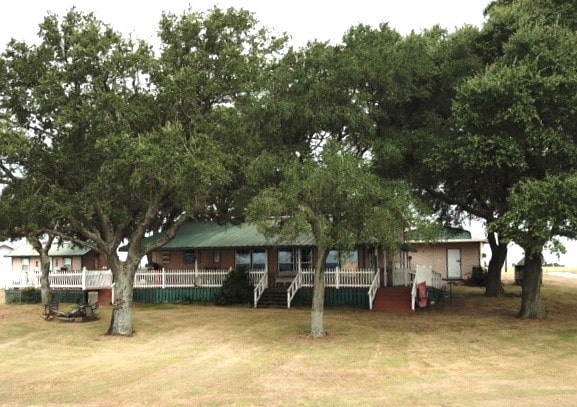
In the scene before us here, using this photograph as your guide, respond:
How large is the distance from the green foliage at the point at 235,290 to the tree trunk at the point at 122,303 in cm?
967

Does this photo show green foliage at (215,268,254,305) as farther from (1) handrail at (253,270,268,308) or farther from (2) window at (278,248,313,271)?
(2) window at (278,248,313,271)

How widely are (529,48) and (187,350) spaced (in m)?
16.0

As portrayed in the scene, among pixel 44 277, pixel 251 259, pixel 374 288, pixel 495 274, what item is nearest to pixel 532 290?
pixel 374 288

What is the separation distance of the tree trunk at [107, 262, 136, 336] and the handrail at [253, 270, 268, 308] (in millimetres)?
9382

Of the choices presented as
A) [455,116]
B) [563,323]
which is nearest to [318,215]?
[455,116]

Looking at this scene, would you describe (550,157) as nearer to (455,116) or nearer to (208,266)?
A: (455,116)

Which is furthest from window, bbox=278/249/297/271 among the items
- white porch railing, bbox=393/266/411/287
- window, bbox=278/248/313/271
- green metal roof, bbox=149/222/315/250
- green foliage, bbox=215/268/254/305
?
white porch railing, bbox=393/266/411/287

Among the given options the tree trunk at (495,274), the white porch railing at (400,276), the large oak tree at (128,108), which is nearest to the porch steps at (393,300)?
the white porch railing at (400,276)

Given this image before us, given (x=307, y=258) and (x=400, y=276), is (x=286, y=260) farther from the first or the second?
(x=400, y=276)

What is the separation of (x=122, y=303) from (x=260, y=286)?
10703 mm

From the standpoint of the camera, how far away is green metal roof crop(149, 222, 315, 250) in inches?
1237

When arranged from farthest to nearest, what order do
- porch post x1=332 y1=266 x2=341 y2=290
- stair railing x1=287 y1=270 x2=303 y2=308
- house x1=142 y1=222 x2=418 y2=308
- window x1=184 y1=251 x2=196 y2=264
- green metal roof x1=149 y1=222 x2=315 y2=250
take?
window x1=184 y1=251 x2=196 y2=264, green metal roof x1=149 y1=222 x2=315 y2=250, stair railing x1=287 y1=270 x2=303 y2=308, house x1=142 y1=222 x2=418 y2=308, porch post x1=332 y1=266 x2=341 y2=290

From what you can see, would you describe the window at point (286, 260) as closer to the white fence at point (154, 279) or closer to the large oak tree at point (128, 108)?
the white fence at point (154, 279)

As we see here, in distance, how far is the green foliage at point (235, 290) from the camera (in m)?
30.8
